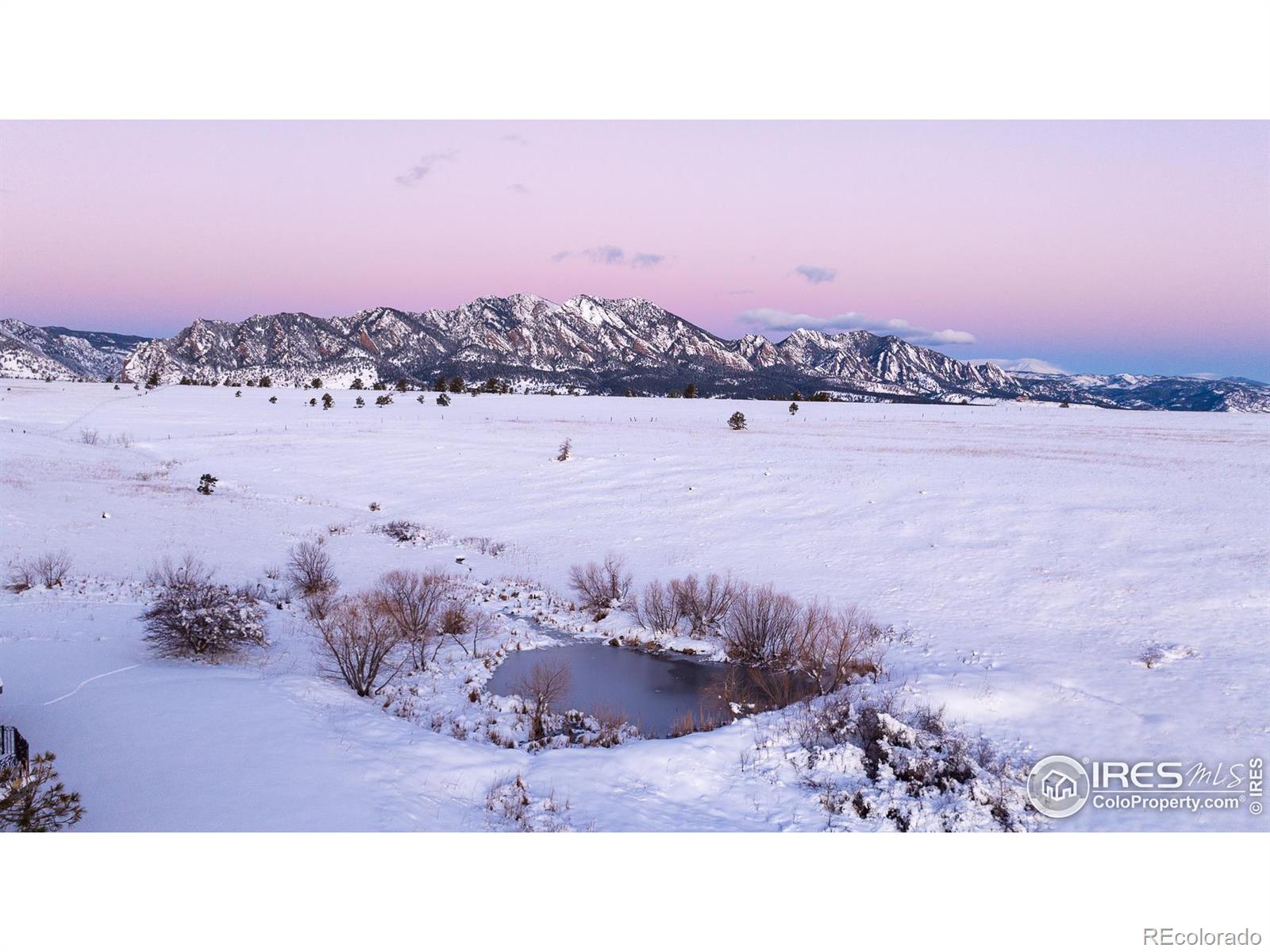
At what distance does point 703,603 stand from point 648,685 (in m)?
4.70

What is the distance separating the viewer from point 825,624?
1811 centimetres

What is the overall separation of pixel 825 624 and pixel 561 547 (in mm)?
14255

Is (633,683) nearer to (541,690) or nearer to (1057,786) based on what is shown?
(541,690)

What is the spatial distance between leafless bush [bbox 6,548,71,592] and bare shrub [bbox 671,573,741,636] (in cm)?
2050

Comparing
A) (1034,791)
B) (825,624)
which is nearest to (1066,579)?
(825,624)

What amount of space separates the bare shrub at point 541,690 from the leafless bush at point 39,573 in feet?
53.9

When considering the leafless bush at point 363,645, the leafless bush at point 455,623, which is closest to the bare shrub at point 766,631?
the leafless bush at point 455,623

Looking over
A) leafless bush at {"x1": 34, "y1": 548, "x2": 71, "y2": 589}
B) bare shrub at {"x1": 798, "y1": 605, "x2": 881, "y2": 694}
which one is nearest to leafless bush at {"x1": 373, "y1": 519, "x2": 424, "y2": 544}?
leafless bush at {"x1": 34, "y1": 548, "x2": 71, "y2": 589}

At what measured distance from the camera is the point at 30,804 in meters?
7.86

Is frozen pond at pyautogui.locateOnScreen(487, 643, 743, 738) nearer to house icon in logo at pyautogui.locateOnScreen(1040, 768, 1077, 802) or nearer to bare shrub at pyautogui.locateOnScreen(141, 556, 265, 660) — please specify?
house icon in logo at pyautogui.locateOnScreen(1040, 768, 1077, 802)

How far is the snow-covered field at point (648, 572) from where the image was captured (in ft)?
35.1

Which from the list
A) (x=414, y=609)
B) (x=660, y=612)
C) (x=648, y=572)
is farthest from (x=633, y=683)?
(x=648, y=572)

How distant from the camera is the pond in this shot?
15688mm
